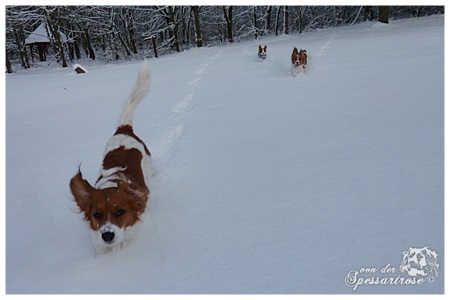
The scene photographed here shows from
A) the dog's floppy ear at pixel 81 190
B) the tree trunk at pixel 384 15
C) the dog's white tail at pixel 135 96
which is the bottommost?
the dog's floppy ear at pixel 81 190

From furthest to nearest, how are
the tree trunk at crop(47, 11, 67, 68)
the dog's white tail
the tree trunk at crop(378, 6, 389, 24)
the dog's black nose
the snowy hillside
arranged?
the tree trunk at crop(47, 11, 67, 68)
the tree trunk at crop(378, 6, 389, 24)
the dog's white tail
the dog's black nose
the snowy hillside

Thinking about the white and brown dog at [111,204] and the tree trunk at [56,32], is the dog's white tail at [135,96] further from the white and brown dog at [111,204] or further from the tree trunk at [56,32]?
the tree trunk at [56,32]

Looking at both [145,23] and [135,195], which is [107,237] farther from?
[145,23]

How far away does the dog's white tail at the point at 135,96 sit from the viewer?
132 inches

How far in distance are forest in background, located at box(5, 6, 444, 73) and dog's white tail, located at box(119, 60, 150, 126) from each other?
1439 centimetres

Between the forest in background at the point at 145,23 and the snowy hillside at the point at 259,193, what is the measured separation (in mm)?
13898

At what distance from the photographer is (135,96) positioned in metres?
3.44

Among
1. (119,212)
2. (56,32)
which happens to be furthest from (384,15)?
(119,212)

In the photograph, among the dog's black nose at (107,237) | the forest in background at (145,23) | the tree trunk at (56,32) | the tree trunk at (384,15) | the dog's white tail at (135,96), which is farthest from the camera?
the forest in background at (145,23)

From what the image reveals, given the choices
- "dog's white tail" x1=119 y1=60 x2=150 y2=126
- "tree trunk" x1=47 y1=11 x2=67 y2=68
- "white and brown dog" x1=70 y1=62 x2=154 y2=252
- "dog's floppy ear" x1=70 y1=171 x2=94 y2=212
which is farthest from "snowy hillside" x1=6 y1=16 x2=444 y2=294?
"tree trunk" x1=47 y1=11 x2=67 y2=68

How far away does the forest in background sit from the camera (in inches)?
A: 733

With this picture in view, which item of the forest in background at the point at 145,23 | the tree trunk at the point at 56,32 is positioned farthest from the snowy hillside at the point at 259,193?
the tree trunk at the point at 56,32

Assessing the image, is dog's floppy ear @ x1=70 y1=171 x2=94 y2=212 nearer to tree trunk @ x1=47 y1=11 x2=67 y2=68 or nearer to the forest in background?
the forest in background

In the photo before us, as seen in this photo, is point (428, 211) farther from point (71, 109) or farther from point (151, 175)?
point (71, 109)
